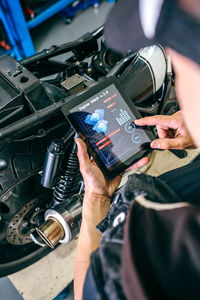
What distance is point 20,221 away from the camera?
93cm

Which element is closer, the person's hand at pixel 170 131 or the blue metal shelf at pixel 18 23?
the person's hand at pixel 170 131

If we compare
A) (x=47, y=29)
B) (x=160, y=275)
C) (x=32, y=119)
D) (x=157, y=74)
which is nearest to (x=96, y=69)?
(x=157, y=74)

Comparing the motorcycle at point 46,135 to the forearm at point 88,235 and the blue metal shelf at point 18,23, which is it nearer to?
the forearm at point 88,235

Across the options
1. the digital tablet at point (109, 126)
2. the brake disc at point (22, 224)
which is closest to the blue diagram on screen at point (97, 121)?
the digital tablet at point (109, 126)

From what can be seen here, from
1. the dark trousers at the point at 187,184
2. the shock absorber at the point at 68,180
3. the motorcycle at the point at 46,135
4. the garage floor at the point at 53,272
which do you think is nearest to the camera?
the dark trousers at the point at 187,184

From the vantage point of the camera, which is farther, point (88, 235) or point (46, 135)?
point (46, 135)

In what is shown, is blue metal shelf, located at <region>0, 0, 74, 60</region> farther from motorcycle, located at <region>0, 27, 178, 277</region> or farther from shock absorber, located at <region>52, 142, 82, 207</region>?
shock absorber, located at <region>52, 142, 82, 207</region>

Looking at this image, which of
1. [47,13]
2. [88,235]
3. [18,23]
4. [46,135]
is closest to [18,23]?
[18,23]

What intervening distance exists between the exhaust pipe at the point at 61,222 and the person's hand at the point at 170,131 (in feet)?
0.99

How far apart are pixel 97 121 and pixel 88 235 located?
0.31 m

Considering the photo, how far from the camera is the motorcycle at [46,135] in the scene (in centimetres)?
73

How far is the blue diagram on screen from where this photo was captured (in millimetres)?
764

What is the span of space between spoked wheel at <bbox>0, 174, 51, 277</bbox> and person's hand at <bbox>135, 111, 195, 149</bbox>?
39 centimetres

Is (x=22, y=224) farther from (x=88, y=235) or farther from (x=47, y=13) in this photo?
(x=47, y=13)
